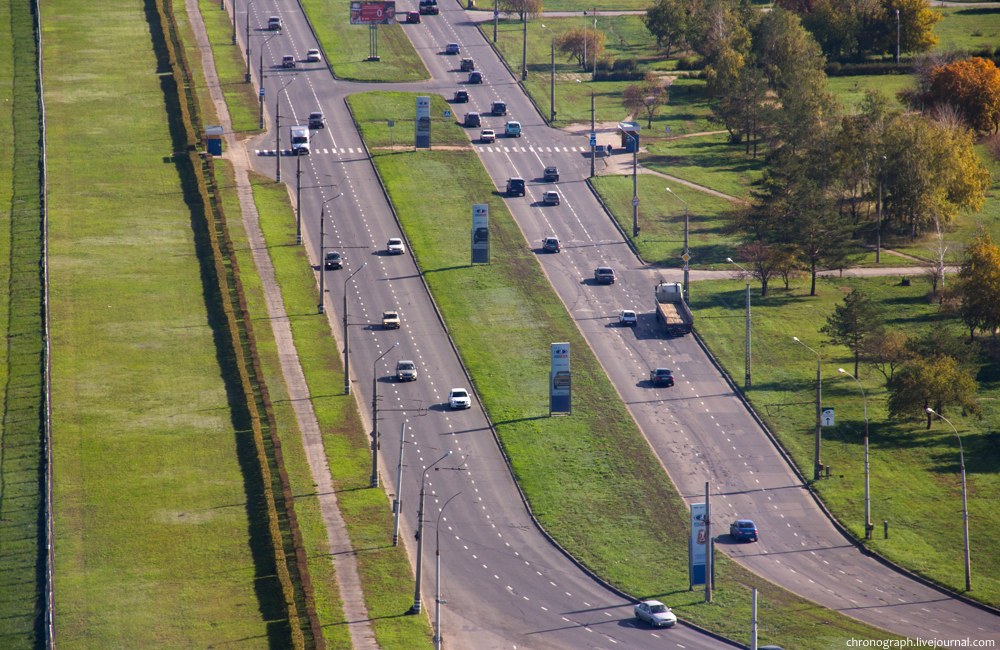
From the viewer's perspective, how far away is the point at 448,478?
13262cm

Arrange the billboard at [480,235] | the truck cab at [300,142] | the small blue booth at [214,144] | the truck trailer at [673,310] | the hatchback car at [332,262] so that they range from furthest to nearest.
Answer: the truck cab at [300,142], the small blue booth at [214,144], the hatchback car at [332,262], the billboard at [480,235], the truck trailer at [673,310]

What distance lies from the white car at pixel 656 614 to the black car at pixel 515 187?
83344 mm

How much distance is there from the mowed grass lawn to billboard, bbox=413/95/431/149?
27086mm

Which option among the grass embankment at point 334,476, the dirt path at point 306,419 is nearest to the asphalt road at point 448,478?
the grass embankment at point 334,476

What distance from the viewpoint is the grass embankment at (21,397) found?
11212 cm

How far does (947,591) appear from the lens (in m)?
117

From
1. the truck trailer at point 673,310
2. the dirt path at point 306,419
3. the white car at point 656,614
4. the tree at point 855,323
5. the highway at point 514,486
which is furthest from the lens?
the truck trailer at point 673,310

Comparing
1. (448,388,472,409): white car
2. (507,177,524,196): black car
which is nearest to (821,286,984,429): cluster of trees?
(448,388,472,409): white car

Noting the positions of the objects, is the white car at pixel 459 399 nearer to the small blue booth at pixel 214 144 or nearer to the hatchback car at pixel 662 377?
the hatchback car at pixel 662 377

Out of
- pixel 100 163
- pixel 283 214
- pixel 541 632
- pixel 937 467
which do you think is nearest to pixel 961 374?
pixel 937 467

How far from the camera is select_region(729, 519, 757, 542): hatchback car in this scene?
4892 inches

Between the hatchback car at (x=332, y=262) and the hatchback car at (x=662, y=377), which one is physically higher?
the hatchback car at (x=332, y=262)

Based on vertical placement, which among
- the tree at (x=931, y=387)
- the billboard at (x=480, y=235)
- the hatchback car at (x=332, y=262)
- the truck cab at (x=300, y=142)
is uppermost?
the truck cab at (x=300, y=142)

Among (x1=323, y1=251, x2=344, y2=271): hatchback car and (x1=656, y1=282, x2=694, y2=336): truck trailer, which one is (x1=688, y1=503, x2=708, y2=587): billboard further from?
(x1=323, y1=251, x2=344, y2=271): hatchback car
